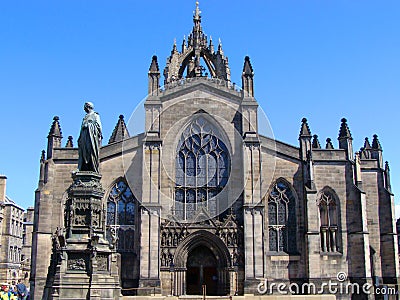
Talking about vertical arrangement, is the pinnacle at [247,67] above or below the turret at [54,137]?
above

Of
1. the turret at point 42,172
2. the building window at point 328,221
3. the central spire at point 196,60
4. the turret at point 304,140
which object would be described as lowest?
the building window at point 328,221

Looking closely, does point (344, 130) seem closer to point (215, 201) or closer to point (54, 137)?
point (215, 201)

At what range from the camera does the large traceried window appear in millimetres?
33938

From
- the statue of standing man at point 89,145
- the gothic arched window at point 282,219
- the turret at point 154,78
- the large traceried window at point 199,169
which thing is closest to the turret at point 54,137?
the turret at point 154,78

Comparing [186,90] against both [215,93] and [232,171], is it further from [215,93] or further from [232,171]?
[232,171]

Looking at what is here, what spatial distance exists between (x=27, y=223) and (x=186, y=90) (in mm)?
47438

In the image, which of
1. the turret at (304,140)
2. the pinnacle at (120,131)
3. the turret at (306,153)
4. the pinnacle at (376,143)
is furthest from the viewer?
the pinnacle at (120,131)

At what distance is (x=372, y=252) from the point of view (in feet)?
121

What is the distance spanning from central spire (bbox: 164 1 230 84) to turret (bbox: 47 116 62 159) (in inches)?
488

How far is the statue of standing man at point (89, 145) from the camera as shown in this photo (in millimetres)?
16594

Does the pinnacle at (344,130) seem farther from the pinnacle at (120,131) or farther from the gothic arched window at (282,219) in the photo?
the pinnacle at (120,131)

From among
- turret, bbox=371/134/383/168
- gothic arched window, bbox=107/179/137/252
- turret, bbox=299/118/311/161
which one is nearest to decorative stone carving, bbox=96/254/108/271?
gothic arched window, bbox=107/179/137/252

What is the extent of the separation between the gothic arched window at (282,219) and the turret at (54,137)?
46.8ft

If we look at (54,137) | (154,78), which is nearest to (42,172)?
(54,137)
